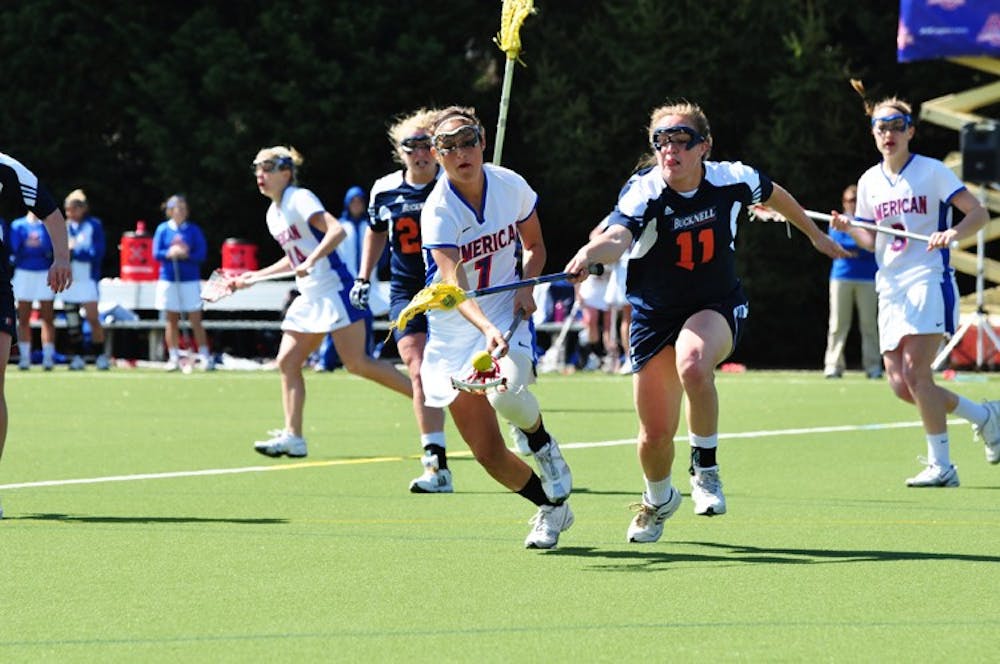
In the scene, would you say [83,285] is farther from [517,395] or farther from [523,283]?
[523,283]

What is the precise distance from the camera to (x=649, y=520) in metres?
8.80

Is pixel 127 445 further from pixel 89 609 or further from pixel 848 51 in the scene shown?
pixel 848 51

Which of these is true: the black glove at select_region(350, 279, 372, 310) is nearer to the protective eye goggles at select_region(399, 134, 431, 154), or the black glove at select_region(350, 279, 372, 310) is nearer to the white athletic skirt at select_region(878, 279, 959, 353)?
the protective eye goggles at select_region(399, 134, 431, 154)

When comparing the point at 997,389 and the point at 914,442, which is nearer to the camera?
the point at 914,442

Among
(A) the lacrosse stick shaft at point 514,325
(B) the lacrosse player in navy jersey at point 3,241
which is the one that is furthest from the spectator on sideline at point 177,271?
(A) the lacrosse stick shaft at point 514,325

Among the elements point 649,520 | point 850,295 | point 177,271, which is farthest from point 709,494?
point 177,271

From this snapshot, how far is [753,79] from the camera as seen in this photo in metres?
30.3

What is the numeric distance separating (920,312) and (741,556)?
3.62 meters

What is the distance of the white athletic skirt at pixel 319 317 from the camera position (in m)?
13.3

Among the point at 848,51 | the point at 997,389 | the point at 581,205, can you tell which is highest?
the point at 848,51

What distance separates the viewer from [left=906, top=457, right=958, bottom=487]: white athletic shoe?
11.2m

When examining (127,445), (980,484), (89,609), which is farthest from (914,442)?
(89,609)

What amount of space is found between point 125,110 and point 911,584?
26.8m

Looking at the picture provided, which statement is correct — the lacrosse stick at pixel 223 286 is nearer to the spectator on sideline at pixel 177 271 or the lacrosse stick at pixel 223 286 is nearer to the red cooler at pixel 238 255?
the spectator on sideline at pixel 177 271
